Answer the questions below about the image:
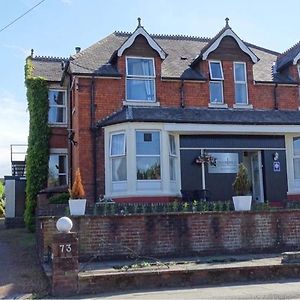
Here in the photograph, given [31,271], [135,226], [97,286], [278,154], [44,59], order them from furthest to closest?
1. [44,59]
2. [278,154]
3. [135,226]
4. [31,271]
5. [97,286]

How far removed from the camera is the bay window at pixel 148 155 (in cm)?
1755

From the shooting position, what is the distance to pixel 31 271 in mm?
12211

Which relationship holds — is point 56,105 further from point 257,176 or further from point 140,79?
point 257,176

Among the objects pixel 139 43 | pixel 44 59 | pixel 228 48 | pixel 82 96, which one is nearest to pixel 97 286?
pixel 82 96

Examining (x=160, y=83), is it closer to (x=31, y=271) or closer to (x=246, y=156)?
(x=246, y=156)

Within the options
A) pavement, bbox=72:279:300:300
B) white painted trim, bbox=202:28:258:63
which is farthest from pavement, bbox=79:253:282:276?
white painted trim, bbox=202:28:258:63

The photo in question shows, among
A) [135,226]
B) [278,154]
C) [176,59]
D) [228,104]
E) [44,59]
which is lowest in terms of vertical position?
[135,226]

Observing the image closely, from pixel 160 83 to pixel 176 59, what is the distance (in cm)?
254

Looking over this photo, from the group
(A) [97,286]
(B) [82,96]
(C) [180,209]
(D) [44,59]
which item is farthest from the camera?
(D) [44,59]

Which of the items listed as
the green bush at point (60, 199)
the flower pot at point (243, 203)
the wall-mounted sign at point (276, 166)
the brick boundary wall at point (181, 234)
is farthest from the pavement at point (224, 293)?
the wall-mounted sign at point (276, 166)

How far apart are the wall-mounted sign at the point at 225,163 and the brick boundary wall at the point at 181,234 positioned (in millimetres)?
5341

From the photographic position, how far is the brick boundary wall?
42.0ft

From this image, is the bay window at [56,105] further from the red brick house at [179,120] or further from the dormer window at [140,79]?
the dormer window at [140,79]

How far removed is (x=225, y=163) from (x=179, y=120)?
9.74ft
